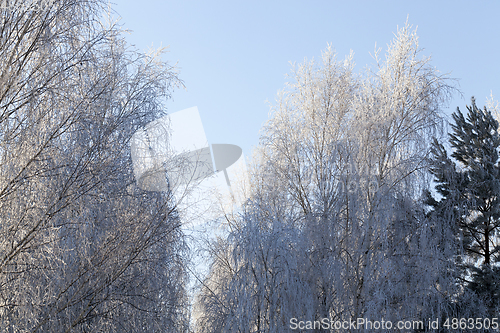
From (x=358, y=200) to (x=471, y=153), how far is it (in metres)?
5.77

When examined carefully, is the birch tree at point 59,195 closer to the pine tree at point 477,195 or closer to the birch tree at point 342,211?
the birch tree at point 342,211

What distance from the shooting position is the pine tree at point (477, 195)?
1056 centimetres

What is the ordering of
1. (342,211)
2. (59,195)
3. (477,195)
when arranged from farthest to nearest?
(477,195), (342,211), (59,195)

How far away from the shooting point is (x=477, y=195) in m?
11.6

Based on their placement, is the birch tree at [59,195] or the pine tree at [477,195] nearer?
the birch tree at [59,195]

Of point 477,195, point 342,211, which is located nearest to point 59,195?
point 342,211

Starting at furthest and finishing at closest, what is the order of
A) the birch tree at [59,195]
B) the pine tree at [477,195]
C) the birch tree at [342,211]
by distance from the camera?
the pine tree at [477,195] < the birch tree at [342,211] < the birch tree at [59,195]

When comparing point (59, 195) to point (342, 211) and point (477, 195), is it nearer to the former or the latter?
point (342, 211)

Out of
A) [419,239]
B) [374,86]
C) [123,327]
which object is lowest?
[123,327]

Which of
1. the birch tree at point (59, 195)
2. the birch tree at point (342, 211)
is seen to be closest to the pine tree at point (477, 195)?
the birch tree at point (342, 211)

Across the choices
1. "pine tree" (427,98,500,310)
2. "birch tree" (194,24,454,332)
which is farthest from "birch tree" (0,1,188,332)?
"pine tree" (427,98,500,310)

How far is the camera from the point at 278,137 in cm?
1041

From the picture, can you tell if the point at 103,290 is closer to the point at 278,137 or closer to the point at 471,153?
the point at 278,137

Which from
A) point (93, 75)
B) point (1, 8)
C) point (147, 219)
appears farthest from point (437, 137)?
point (1, 8)
